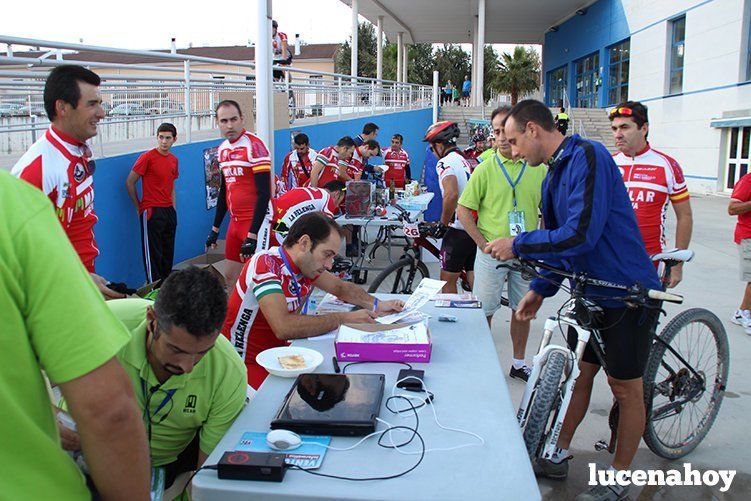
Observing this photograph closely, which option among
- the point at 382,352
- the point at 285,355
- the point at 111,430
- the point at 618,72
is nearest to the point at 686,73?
the point at 618,72

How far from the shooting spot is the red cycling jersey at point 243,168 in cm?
549

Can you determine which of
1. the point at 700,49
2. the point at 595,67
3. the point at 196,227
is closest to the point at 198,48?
the point at 595,67

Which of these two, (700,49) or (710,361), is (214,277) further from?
(700,49)

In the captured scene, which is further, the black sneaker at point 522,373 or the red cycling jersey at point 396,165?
the red cycling jersey at point 396,165

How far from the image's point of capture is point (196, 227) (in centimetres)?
808

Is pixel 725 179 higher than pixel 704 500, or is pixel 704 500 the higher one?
pixel 725 179

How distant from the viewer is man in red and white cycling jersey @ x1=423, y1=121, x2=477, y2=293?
5.41 m

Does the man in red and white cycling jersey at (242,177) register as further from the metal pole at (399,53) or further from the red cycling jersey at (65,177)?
the metal pole at (399,53)

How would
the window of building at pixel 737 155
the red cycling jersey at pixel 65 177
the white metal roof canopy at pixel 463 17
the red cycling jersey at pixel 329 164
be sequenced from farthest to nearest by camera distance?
1. the white metal roof canopy at pixel 463 17
2. the window of building at pixel 737 155
3. the red cycling jersey at pixel 329 164
4. the red cycling jersey at pixel 65 177

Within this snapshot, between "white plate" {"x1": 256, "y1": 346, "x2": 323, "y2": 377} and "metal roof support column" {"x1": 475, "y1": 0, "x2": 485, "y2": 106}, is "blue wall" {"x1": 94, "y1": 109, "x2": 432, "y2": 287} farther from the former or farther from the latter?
"metal roof support column" {"x1": 475, "y1": 0, "x2": 485, "y2": 106}

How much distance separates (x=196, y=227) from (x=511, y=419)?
6.63 metres

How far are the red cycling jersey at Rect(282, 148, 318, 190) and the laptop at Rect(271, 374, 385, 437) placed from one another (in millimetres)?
6590

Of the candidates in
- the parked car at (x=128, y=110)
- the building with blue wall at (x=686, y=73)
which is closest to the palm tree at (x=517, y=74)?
the building with blue wall at (x=686, y=73)

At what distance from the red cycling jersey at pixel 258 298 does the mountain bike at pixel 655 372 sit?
1069mm
